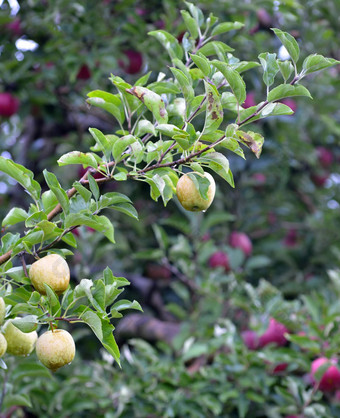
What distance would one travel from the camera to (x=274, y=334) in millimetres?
1957

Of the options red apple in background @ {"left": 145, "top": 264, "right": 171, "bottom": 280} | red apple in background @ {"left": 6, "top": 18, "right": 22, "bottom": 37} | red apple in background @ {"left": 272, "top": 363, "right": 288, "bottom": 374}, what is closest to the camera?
red apple in background @ {"left": 272, "top": 363, "right": 288, "bottom": 374}

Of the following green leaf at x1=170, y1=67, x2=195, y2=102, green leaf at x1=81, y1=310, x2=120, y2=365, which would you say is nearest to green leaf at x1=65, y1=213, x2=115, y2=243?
green leaf at x1=81, y1=310, x2=120, y2=365

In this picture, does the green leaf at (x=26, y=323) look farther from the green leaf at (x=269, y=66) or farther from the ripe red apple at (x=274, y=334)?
the ripe red apple at (x=274, y=334)

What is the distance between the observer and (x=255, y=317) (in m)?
1.87

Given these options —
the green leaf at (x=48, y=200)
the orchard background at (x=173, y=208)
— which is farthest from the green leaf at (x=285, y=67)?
the green leaf at (x=48, y=200)

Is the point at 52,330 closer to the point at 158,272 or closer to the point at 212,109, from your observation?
the point at 212,109

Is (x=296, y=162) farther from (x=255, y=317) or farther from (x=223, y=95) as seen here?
(x=223, y=95)

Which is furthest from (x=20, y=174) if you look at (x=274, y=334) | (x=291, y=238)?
(x=291, y=238)

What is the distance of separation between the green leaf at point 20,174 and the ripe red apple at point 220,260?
5.06 feet

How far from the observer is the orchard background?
89cm

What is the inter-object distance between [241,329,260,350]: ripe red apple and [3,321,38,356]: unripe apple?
3.74ft

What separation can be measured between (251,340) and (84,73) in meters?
1.22

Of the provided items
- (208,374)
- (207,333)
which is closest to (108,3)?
(207,333)

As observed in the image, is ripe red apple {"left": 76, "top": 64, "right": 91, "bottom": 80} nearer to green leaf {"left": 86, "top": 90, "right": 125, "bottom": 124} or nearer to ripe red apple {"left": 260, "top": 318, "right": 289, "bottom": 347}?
ripe red apple {"left": 260, "top": 318, "right": 289, "bottom": 347}
